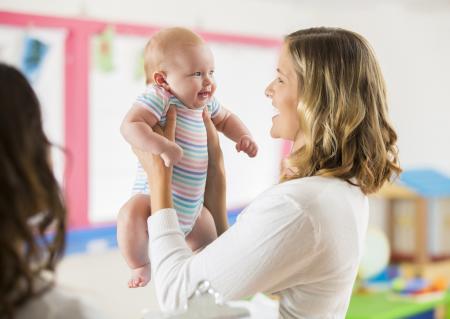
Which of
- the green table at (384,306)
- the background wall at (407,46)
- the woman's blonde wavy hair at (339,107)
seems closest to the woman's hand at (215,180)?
the woman's blonde wavy hair at (339,107)

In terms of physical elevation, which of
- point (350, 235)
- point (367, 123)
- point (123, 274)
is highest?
point (367, 123)

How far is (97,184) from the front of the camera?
219 centimetres

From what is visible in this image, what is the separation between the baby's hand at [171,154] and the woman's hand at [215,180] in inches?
3.3

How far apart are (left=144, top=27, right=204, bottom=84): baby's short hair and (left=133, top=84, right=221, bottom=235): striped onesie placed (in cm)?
3

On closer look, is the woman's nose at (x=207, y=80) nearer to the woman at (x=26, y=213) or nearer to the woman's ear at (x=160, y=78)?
the woman's ear at (x=160, y=78)

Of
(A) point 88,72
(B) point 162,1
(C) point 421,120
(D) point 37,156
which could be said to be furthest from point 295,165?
(C) point 421,120

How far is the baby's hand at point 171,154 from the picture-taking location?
791mm

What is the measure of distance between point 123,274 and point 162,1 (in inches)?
33.9

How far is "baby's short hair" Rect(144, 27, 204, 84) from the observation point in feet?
2.69

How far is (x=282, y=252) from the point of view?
2.83ft

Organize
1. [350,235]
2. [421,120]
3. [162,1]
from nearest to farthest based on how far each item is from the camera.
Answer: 1. [350,235]
2. [162,1]
3. [421,120]

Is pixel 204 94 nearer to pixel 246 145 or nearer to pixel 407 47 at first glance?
pixel 246 145

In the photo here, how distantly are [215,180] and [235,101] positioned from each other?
1.64 m

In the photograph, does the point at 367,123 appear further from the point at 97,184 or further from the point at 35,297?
the point at 97,184
